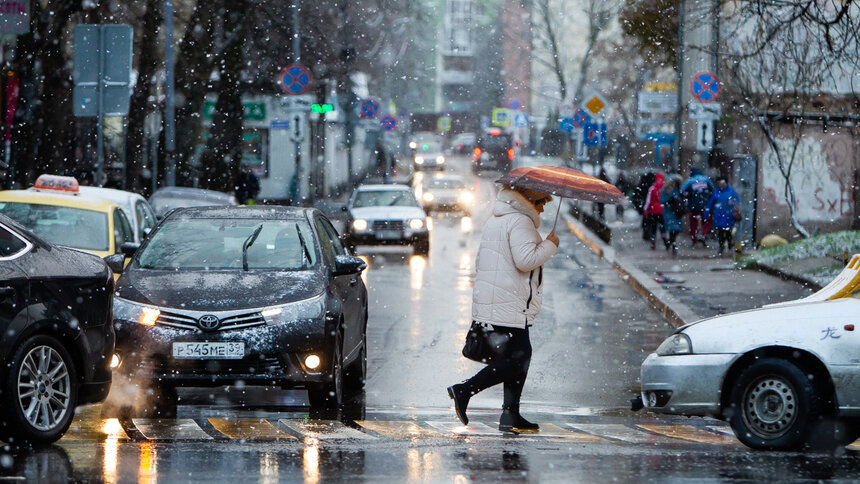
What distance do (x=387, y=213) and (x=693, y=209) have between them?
6.45m

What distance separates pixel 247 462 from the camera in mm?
7109

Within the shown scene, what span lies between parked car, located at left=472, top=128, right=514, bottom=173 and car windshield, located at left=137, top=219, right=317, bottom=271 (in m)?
74.7

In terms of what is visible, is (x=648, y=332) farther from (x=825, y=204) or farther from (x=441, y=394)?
(x=825, y=204)

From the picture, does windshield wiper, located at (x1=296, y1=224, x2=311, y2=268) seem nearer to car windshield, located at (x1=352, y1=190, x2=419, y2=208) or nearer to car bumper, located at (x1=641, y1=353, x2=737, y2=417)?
→ car bumper, located at (x1=641, y1=353, x2=737, y2=417)

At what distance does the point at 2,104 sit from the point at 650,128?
41.7m

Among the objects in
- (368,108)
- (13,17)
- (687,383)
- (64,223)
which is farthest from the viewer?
(368,108)

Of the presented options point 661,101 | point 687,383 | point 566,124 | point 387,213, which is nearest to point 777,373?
point 687,383

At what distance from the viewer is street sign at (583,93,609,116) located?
36.2 m

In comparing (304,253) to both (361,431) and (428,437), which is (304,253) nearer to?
(361,431)

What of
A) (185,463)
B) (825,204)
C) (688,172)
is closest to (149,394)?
(185,463)

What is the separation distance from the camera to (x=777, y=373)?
827 centimetres

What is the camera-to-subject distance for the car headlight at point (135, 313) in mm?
9422

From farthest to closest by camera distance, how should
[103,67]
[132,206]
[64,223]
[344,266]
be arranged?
[103,67] < [132,206] < [64,223] < [344,266]

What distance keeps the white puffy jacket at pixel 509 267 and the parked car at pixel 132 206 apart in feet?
20.9
